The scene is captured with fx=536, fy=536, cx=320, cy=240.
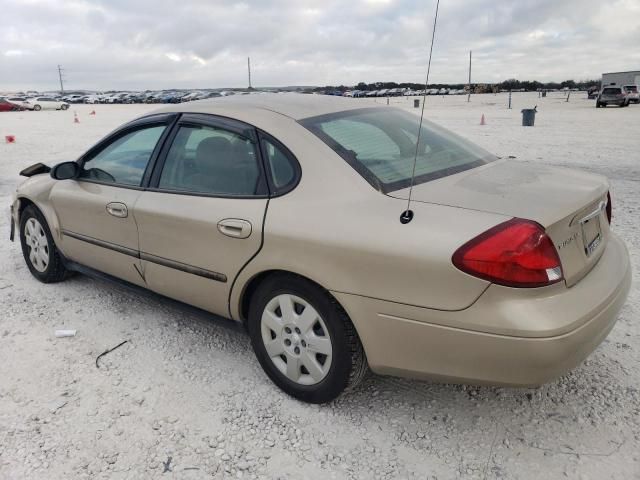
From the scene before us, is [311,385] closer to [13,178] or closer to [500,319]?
[500,319]

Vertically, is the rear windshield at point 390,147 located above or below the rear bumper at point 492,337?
above

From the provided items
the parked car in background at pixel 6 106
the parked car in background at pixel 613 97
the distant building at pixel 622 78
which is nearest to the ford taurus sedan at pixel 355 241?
the parked car in background at pixel 613 97

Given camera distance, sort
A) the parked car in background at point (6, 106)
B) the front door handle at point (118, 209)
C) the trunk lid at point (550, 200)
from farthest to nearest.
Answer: the parked car in background at point (6, 106) → the front door handle at point (118, 209) → the trunk lid at point (550, 200)

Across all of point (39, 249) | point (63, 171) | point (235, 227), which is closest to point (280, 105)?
point (235, 227)

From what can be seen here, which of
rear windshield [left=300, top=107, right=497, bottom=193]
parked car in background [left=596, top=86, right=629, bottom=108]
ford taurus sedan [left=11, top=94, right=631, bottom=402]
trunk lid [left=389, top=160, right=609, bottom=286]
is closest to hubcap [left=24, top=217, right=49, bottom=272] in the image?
ford taurus sedan [left=11, top=94, right=631, bottom=402]

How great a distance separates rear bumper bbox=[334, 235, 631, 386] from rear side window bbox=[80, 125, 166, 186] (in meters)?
1.77

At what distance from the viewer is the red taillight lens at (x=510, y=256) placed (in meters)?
2.07

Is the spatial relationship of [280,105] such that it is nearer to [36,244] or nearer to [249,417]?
[249,417]

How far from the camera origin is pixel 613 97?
34.2 meters

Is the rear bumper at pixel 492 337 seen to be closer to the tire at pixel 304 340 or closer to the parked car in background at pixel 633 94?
the tire at pixel 304 340

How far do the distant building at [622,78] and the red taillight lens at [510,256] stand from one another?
211ft

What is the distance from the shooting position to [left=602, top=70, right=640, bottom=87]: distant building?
58844 millimetres

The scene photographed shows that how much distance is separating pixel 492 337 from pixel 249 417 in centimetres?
130

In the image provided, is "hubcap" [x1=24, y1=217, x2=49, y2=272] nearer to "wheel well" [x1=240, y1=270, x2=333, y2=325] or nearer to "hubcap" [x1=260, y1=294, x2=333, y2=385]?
"wheel well" [x1=240, y1=270, x2=333, y2=325]
